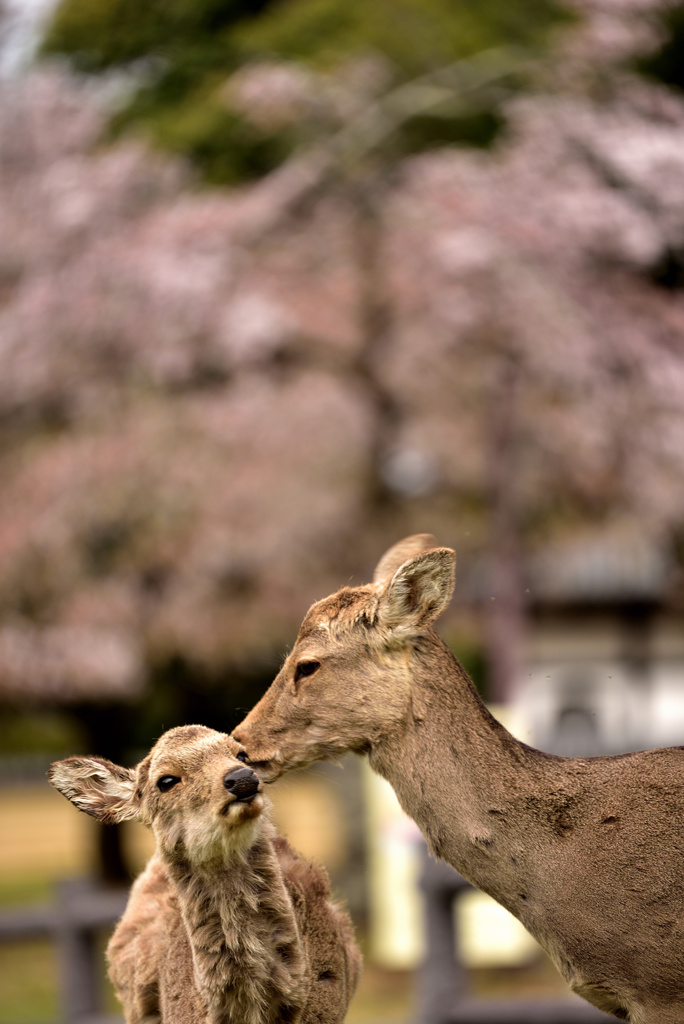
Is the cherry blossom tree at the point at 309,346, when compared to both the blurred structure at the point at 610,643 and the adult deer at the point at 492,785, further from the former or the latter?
the adult deer at the point at 492,785

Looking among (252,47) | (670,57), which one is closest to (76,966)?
(252,47)

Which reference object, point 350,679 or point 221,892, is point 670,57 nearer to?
point 350,679

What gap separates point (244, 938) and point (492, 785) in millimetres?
711

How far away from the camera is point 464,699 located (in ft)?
10.3

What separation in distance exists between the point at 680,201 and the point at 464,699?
9.91 m

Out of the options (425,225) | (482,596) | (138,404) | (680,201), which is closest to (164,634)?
(138,404)

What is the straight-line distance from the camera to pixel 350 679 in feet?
10.2

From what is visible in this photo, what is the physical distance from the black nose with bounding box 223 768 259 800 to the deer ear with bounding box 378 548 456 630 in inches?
25.4

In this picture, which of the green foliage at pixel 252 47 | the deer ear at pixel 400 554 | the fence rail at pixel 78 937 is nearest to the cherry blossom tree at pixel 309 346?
the green foliage at pixel 252 47

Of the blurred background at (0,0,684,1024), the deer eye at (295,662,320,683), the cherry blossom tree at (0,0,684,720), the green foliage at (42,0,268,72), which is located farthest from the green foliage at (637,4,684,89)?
the deer eye at (295,662,320,683)

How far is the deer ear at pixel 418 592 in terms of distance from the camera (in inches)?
120

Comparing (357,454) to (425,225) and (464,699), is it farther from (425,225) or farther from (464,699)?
(464,699)

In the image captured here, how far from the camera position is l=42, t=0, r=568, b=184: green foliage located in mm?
14242

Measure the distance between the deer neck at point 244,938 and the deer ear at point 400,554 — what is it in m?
0.90
